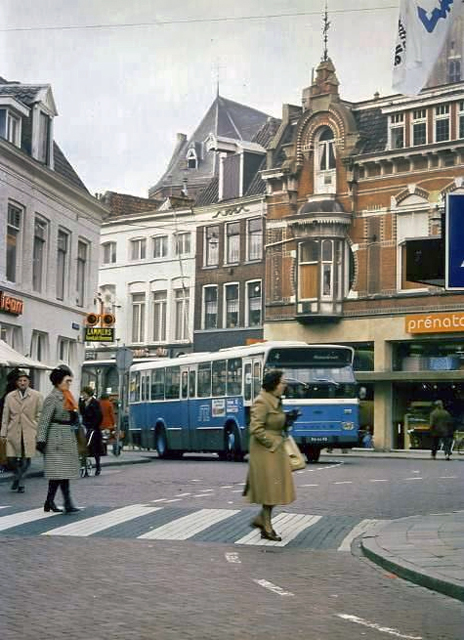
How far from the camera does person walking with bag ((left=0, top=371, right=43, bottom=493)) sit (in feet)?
63.7

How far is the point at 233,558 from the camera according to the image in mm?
11500

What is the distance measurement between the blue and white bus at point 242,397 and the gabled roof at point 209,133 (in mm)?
33285

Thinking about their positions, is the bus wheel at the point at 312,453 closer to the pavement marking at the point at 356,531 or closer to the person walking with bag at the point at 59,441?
the pavement marking at the point at 356,531

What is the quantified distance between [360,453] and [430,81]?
3395 cm

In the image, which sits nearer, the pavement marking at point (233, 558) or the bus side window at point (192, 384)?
the pavement marking at point (233, 558)

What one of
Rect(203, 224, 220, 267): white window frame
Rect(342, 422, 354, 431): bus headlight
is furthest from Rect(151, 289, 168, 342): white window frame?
Rect(342, 422, 354, 431): bus headlight

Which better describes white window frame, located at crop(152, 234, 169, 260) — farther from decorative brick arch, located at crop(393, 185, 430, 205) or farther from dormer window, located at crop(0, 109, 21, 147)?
dormer window, located at crop(0, 109, 21, 147)

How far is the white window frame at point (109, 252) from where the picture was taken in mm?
62594

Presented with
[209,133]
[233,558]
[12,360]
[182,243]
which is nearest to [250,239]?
[182,243]

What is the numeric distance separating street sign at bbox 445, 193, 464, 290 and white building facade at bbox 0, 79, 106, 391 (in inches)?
768

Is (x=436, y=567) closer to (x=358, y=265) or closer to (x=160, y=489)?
(x=160, y=489)

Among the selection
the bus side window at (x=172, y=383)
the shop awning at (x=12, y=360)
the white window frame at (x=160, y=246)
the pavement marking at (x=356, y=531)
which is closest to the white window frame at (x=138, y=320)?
the white window frame at (x=160, y=246)

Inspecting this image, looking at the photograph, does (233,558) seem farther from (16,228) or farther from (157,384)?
(157,384)

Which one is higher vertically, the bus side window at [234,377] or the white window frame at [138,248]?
the white window frame at [138,248]
